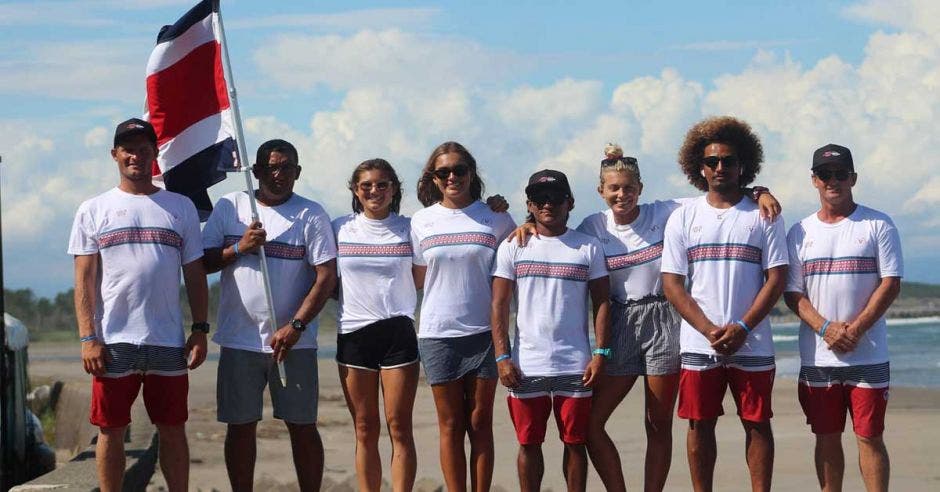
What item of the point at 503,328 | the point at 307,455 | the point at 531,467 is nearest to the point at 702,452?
the point at 531,467

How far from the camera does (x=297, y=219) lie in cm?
661

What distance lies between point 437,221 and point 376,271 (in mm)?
409

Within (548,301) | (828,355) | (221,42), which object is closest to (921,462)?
(828,355)

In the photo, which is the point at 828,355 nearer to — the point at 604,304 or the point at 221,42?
the point at 604,304

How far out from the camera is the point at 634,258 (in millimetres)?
→ 6441

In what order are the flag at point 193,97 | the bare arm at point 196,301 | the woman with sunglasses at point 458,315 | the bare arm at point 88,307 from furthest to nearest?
the flag at point 193,97, the woman with sunglasses at point 458,315, the bare arm at point 196,301, the bare arm at point 88,307

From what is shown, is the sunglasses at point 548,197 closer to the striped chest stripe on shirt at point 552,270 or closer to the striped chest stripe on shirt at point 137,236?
the striped chest stripe on shirt at point 552,270

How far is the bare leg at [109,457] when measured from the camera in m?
6.23

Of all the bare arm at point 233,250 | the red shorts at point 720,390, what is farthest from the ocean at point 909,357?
the bare arm at point 233,250

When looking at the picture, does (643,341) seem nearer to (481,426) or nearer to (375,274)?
(481,426)

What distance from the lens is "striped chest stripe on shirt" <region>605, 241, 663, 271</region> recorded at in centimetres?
643

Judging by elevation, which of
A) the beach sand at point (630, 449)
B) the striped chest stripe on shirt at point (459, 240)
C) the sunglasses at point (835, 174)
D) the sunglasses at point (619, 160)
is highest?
the sunglasses at point (619, 160)

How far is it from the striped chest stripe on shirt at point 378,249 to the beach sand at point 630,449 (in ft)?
11.1

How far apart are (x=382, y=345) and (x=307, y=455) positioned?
74cm
